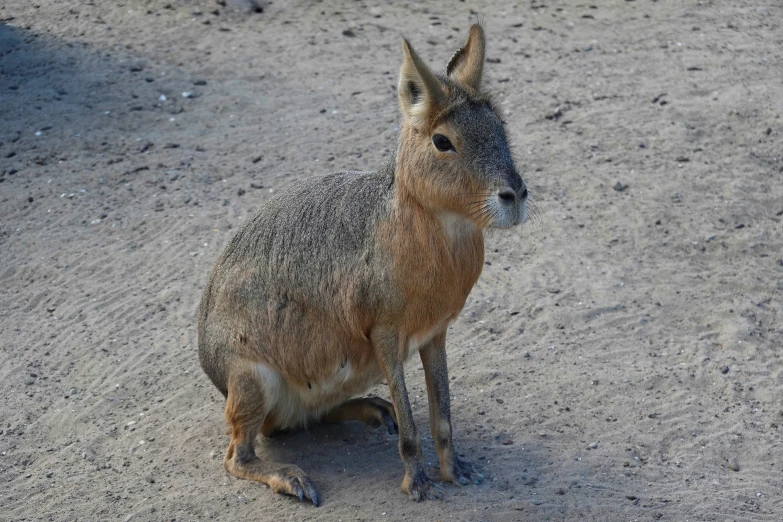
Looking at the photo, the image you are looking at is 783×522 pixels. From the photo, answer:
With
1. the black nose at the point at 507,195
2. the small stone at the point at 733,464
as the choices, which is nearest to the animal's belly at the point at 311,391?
the black nose at the point at 507,195

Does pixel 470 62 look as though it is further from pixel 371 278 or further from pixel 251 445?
pixel 251 445

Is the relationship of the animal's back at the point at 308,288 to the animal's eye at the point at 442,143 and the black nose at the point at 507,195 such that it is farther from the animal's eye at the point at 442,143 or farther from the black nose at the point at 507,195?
the black nose at the point at 507,195

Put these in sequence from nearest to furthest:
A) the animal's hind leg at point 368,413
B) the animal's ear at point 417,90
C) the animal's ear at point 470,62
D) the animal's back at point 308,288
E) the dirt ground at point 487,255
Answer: the animal's ear at point 417,90 < the animal's ear at point 470,62 < the animal's back at point 308,288 < the dirt ground at point 487,255 < the animal's hind leg at point 368,413

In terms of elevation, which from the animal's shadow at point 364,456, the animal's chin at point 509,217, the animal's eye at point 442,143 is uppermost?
the animal's eye at point 442,143

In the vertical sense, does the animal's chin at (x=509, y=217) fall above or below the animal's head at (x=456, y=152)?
below

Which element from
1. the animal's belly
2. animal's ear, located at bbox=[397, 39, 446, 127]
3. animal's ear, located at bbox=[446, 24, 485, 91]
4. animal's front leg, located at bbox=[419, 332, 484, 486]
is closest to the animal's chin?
animal's ear, located at bbox=[397, 39, 446, 127]

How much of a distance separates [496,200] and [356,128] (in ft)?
14.1

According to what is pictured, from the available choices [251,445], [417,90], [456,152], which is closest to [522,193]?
[456,152]

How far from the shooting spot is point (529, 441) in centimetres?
512

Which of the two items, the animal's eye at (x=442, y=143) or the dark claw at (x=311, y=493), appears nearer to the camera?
the animal's eye at (x=442, y=143)

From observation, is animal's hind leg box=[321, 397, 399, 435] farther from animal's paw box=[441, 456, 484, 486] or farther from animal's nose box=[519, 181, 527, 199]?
animal's nose box=[519, 181, 527, 199]

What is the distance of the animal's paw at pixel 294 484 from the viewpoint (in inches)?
182

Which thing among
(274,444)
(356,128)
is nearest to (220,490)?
(274,444)

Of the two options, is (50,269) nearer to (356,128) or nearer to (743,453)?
(356,128)
